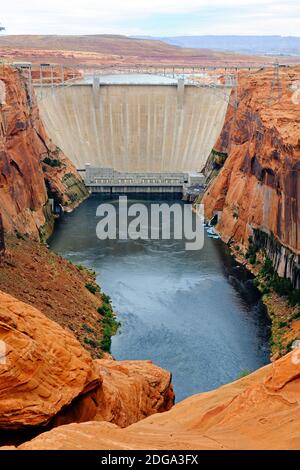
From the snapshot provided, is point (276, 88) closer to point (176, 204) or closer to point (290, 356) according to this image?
point (176, 204)

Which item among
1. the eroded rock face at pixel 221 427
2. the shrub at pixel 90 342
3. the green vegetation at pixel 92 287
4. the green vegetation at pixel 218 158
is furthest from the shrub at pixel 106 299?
the green vegetation at pixel 218 158

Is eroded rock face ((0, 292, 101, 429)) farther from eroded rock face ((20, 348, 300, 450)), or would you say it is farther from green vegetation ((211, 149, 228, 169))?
green vegetation ((211, 149, 228, 169))

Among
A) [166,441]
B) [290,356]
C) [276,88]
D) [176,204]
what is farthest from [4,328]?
[176,204]

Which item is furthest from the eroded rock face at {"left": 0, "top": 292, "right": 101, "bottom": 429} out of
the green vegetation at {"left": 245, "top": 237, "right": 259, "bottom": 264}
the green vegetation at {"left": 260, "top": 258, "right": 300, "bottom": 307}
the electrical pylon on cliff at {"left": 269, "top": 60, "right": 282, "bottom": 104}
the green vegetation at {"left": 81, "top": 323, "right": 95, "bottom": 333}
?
the electrical pylon on cliff at {"left": 269, "top": 60, "right": 282, "bottom": 104}

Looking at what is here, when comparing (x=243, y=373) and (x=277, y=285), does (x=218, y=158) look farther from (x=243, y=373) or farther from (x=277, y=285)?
(x=243, y=373)

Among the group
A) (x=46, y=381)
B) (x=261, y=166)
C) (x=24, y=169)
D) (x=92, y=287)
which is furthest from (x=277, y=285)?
(x=46, y=381)

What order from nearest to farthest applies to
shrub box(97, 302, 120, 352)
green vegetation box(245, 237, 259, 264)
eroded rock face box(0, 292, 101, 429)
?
eroded rock face box(0, 292, 101, 429)
shrub box(97, 302, 120, 352)
green vegetation box(245, 237, 259, 264)

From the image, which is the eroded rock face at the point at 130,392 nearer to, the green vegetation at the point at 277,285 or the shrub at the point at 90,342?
the shrub at the point at 90,342
